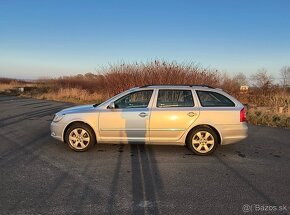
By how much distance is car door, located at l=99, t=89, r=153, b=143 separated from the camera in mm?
7160

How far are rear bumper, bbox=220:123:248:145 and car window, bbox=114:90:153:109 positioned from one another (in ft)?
6.06

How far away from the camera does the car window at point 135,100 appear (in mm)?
7324

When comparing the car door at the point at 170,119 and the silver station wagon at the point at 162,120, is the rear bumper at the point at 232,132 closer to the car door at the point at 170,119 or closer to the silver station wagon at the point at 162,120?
the silver station wagon at the point at 162,120

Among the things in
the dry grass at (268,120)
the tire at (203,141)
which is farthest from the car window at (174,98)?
the dry grass at (268,120)

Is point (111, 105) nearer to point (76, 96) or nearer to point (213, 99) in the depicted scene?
point (213, 99)

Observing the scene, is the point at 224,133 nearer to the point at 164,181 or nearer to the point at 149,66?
the point at 164,181

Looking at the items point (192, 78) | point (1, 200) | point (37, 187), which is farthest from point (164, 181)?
point (192, 78)

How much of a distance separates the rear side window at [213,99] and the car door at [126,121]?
3.92 feet

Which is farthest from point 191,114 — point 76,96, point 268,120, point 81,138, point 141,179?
point 76,96

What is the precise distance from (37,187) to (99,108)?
2.81m

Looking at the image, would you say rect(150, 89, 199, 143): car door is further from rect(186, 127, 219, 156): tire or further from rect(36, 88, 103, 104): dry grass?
rect(36, 88, 103, 104): dry grass

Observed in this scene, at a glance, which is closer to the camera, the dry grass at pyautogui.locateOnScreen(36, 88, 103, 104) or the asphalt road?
the asphalt road

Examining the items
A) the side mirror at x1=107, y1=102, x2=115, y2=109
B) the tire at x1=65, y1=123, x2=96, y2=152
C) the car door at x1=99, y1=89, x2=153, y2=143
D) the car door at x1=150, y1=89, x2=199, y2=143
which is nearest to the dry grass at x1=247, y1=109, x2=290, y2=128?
the car door at x1=150, y1=89, x2=199, y2=143

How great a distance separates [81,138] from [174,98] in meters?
2.36
